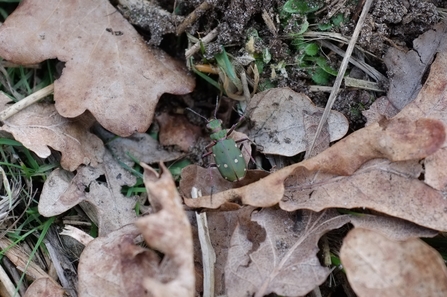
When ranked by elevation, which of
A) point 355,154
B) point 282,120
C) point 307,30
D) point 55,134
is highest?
point 307,30

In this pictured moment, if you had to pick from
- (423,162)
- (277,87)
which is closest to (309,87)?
(277,87)

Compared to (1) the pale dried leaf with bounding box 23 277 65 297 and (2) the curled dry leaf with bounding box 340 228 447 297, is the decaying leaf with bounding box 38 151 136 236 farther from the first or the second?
(2) the curled dry leaf with bounding box 340 228 447 297

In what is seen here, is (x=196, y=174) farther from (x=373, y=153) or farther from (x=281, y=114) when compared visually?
(x=373, y=153)

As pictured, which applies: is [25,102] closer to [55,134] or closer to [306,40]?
[55,134]

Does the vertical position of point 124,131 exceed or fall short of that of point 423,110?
it falls short

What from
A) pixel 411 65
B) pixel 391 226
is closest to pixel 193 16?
pixel 411 65

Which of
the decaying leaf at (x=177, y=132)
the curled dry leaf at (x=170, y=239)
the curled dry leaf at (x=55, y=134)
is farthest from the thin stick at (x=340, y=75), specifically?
the curled dry leaf at (x=55, y=134)
